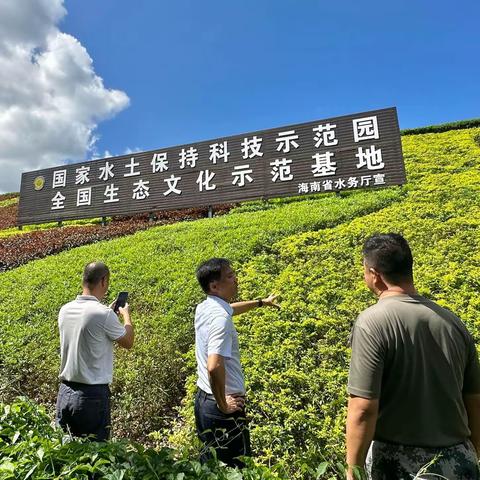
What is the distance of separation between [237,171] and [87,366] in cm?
957

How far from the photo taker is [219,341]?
2.12 m

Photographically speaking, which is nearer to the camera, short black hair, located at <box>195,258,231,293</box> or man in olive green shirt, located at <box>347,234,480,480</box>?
man in olive green shirt, located at <box>347,234,480,480</box>

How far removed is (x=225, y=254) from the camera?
22.6 feet

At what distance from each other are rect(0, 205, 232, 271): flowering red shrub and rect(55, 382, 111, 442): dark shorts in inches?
326

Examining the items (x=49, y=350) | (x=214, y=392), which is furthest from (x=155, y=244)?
(x=214, y=392)

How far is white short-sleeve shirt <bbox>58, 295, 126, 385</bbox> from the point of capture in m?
2.56

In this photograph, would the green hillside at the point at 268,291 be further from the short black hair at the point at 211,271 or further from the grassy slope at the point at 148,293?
the short black hair at the point at 211,271

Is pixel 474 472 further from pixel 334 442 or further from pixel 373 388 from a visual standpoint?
pixel 334 442

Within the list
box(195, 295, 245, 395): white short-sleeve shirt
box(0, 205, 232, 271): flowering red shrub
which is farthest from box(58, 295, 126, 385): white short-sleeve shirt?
box(0, 205, 232, 271): flowering red shrub

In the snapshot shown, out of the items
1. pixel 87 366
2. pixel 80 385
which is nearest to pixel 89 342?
pixel 87 366

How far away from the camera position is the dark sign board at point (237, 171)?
34.2 ft

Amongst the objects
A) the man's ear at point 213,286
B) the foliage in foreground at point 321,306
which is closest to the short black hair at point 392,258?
the foliage in foreground at point 321,306

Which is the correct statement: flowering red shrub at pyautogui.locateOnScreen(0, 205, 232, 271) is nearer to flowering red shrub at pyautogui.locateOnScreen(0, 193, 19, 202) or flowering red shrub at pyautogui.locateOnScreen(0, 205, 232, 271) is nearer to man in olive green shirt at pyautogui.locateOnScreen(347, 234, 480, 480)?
man in olive green shirt at pyautogui.locateOnScreen(347, 234, 480, 480)

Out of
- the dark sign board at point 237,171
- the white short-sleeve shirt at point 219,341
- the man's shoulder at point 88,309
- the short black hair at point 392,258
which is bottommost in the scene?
the white short-sleeve shirt at point 219,341
